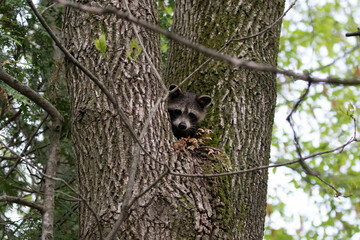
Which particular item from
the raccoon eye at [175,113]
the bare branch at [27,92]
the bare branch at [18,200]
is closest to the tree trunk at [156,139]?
the bare branch at [27,92]

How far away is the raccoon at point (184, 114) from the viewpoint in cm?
499

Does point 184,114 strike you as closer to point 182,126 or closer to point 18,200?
point 182,126

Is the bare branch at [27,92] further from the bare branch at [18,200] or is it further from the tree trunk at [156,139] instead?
the bare branch at [18,200]

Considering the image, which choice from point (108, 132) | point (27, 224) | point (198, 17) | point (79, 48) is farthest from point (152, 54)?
point (27, 224)

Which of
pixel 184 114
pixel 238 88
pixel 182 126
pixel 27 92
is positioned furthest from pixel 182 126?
pixel 27 92

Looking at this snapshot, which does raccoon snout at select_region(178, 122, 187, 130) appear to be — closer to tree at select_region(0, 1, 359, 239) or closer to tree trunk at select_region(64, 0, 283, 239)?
tree at select_region(0, 1, 359, 239)

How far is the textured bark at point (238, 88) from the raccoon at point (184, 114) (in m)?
0.68

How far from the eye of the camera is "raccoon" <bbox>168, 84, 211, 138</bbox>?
16.4 feet

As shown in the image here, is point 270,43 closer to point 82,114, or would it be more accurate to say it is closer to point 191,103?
point 191,103

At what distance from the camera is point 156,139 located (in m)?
2.89

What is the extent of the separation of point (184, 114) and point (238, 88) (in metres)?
1.85

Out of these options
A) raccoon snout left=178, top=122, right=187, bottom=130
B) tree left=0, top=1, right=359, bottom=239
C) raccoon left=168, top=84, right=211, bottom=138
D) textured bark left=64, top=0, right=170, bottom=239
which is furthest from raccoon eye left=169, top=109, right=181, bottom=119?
textured bark left=64, top=0, right=170, bottom=239

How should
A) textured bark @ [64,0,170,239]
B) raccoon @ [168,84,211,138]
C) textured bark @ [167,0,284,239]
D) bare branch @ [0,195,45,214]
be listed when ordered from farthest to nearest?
raccoon @ [168,84,211,138] < textured bark @ [167,0,284,239] < textured bark @ [64,0,170,239] < bare branch @ [0,195,45,214]

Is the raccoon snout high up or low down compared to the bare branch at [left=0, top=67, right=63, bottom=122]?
up
